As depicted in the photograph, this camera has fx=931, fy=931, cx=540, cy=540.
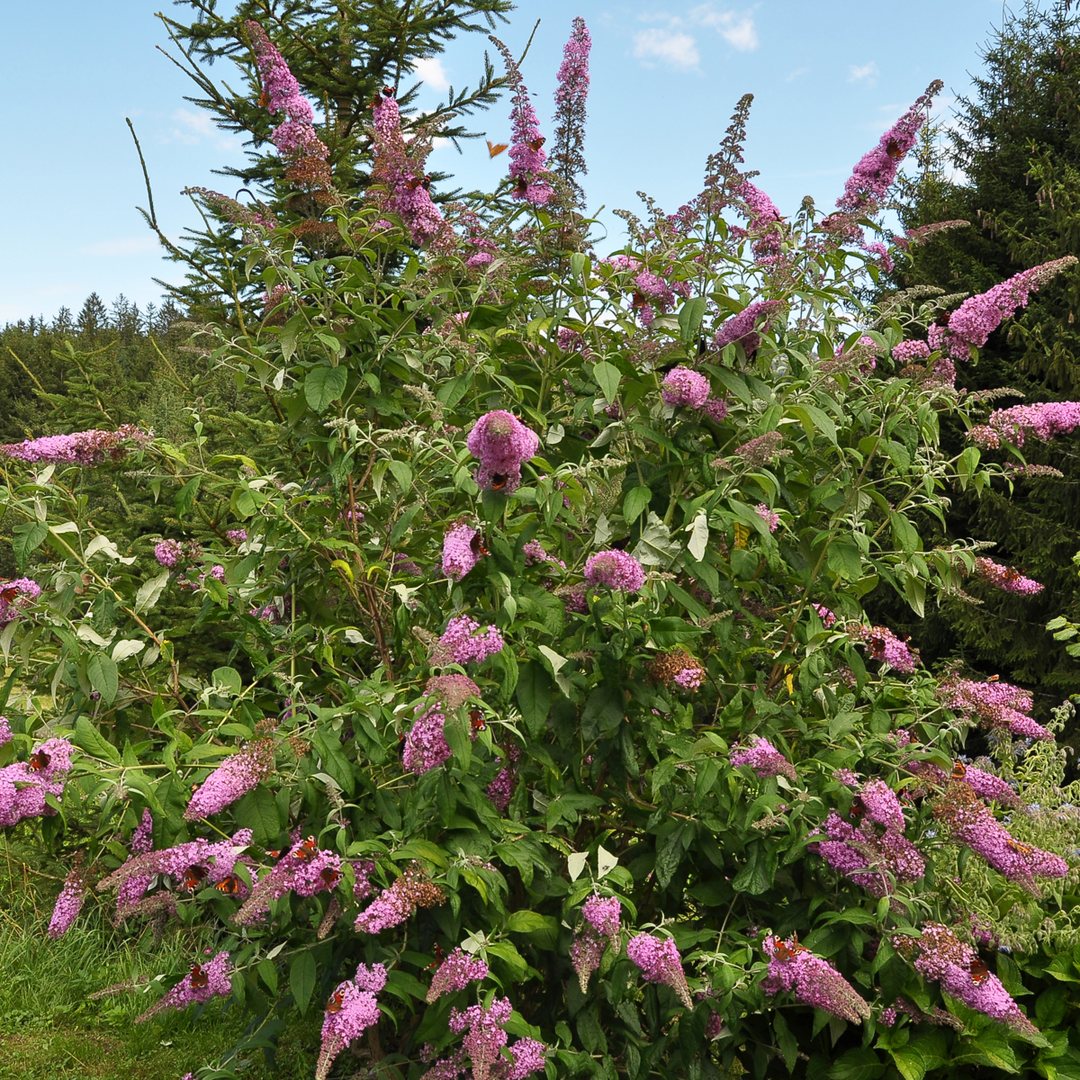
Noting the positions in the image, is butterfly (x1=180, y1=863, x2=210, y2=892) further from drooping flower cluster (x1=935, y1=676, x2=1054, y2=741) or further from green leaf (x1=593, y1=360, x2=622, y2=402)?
drooping flower cluster (x1=935, y1=676, x2=1054, y2=741)

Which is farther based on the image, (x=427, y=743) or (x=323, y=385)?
(x=323, y=385)

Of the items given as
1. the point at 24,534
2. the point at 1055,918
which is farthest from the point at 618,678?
the point at 1055,918

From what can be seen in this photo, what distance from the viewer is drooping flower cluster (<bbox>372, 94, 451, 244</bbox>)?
285 cm

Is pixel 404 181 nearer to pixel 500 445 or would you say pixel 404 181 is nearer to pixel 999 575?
pixel 500 445

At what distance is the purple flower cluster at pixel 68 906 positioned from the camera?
98.8 inches

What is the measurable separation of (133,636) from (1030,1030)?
290 centimetres

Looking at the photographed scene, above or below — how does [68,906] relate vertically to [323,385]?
below

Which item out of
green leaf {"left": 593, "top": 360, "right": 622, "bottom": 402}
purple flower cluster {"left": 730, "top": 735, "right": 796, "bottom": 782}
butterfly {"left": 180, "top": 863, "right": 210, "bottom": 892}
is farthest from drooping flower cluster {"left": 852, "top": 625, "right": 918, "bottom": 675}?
butterfly {"left": 180, "top": 863, "right": 210, "bottom": 892}

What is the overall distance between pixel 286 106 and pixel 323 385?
3.51ft

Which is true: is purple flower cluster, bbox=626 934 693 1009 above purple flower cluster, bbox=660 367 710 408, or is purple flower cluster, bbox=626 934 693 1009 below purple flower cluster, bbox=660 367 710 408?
below

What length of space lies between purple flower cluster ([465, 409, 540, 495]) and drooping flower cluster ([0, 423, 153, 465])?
1.26 meters

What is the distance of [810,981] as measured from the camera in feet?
7.16

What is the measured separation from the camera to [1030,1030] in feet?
8.16

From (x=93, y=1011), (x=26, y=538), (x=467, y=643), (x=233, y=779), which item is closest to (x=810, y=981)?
(x=467, y=643)
